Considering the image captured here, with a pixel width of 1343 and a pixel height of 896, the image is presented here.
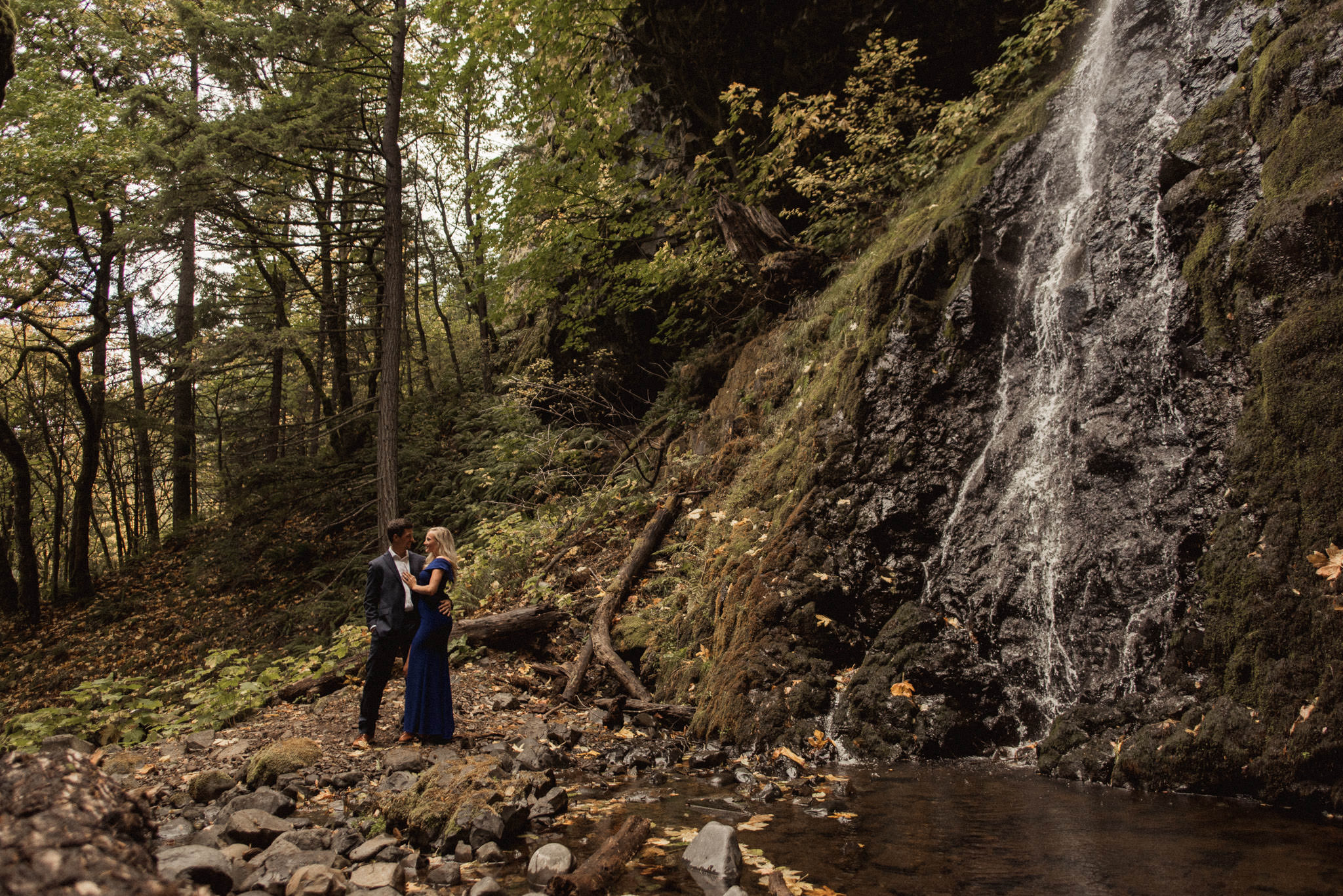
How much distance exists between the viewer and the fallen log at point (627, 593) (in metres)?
6.74

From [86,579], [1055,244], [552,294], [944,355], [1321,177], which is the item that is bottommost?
[86,579]

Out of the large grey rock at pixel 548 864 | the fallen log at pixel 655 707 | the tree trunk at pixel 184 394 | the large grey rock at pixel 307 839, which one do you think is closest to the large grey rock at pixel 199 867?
the large grey rock at pixel 307 839

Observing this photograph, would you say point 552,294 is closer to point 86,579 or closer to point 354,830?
point 354,830

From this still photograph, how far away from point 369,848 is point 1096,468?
219 inches

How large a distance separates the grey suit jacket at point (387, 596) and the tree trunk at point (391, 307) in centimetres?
625

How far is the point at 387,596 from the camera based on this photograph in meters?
5.45

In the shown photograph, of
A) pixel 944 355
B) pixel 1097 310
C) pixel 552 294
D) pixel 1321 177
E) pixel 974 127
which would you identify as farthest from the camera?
pixel 552 294

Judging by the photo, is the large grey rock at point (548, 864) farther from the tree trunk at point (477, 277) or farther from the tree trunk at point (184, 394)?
the tree trunk at point (184, 394)

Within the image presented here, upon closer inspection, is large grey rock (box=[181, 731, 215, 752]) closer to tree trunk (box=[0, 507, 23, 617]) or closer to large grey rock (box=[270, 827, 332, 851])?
large grey rock (box=[270, 827, 332, 851])

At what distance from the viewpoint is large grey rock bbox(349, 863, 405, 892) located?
108 inches

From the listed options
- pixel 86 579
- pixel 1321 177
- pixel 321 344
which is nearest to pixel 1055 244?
pixel 1321 177

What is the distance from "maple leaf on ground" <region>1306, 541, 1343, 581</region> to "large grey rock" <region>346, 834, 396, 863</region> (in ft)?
16.3

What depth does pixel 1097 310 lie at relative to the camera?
5949 mm

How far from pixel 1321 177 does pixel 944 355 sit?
9.18 ft
